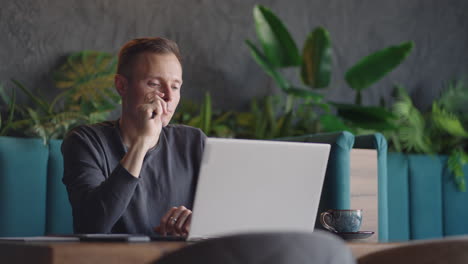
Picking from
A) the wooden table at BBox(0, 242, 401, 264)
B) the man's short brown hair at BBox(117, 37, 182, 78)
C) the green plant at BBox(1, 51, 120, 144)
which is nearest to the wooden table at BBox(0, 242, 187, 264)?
the wooden table at BBox(0, 242, 401, 264)

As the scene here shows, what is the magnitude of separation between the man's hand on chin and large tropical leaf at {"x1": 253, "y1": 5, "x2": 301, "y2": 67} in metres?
2.23

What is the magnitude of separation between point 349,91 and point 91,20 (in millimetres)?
1705

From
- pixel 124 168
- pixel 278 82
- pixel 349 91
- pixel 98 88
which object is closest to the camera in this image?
pixel 124 168

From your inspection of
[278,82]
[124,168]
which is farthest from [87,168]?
[278,82]

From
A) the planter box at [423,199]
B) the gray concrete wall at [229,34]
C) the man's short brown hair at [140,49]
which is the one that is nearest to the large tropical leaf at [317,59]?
the gray concrete wall at [229,34]

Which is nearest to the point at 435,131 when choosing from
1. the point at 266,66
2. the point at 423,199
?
the point at 423,199

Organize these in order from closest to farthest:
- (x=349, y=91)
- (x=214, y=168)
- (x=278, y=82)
→ (x=214, y=168) < (x=278, y=82) < (x=349, y=91)

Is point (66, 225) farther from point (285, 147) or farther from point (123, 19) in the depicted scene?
point (285, 147)

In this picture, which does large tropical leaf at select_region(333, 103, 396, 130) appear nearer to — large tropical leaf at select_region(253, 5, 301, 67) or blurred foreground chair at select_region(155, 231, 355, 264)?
large tropical leaf at select_region(253, 5, 301, 67)

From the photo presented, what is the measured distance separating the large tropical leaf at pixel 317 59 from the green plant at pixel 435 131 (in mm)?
489

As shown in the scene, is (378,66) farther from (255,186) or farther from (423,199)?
(255,186)

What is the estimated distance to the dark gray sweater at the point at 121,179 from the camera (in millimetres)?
1936

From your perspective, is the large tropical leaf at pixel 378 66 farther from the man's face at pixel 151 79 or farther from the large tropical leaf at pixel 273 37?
the man's face at pixel 151 79

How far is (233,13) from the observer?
4129 mm
